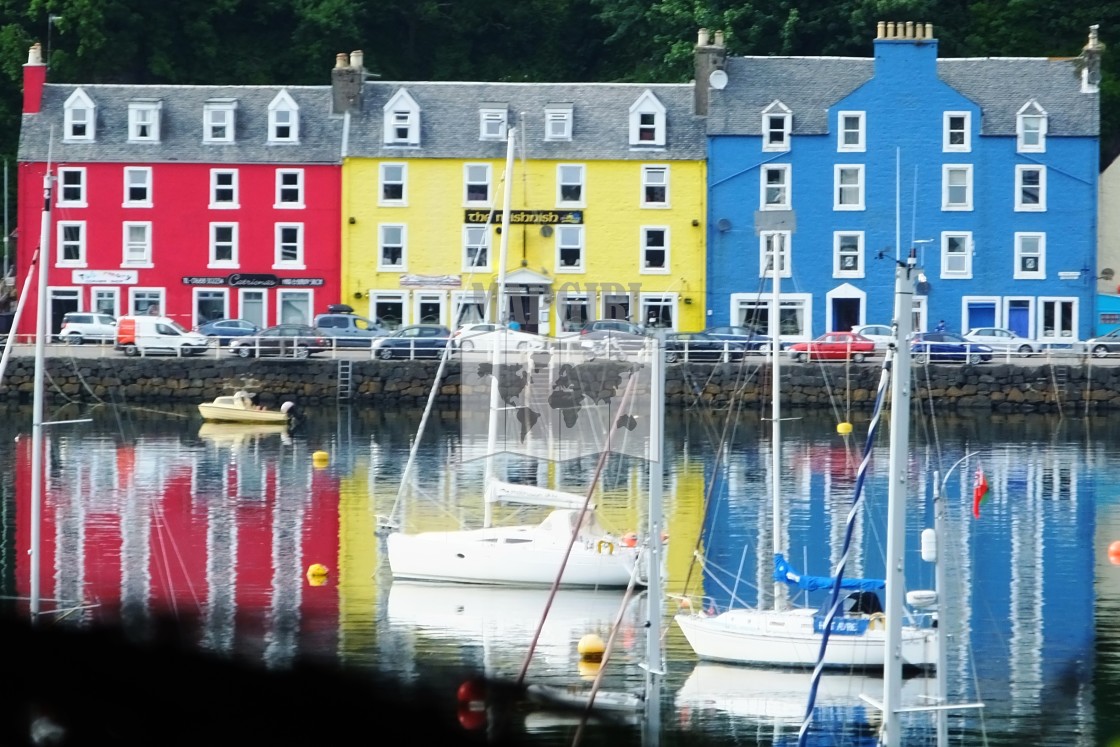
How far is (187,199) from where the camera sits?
5691 centimetres

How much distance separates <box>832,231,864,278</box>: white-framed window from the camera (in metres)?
54.9

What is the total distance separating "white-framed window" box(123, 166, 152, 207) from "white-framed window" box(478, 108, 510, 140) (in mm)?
11229

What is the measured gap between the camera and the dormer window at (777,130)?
55.1 metres

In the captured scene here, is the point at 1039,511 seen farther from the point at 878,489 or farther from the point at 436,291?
the point at 436,291

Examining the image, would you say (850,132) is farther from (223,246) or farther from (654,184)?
(223,246)

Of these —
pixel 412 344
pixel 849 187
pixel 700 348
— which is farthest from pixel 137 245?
pixel 849 187

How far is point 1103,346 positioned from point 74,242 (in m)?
33.2

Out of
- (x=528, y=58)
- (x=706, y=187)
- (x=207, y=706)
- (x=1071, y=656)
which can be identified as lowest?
(x=1071, y=656)

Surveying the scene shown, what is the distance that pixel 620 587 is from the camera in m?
25.8

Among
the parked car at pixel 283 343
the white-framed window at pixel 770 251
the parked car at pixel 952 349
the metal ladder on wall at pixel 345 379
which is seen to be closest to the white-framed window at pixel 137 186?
the parked car at pixel 283 343

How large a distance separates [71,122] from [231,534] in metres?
29.8

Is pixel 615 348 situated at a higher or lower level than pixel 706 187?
lower

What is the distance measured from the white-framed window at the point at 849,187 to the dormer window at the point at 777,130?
1920mm

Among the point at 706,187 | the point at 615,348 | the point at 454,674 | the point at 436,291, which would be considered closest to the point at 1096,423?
the point at 706,187
